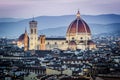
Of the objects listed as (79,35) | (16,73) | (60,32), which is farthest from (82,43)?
(16,73)

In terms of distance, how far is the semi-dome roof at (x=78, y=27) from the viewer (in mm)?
34781

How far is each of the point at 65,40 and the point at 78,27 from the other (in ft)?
4.71

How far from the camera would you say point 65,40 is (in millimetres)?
34125

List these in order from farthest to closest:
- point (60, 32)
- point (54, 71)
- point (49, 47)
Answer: point (60, 32), point (49, 47), point (54, 71)

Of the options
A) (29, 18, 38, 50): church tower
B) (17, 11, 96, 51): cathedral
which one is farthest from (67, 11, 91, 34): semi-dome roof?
(29, 18, 38, 50): church tower

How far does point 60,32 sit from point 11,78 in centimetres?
3239

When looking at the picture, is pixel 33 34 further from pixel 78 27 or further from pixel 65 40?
pixel 78 27

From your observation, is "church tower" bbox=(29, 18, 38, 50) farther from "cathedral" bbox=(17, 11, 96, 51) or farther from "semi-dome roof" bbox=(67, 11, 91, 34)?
"semi-dome roof" bbox=(67, 11, 91, 34)

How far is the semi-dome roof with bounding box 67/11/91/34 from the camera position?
3478cm

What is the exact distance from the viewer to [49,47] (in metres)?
33.6

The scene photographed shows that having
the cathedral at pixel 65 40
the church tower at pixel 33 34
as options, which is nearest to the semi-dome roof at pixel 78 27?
the cathedral at pixel 65 40

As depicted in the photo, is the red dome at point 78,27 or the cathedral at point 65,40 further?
the red dome at point 78,27

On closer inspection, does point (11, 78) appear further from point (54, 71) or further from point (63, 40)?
point (63, 40)

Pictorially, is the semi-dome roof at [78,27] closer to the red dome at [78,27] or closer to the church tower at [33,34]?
the red dome at [78,27]
